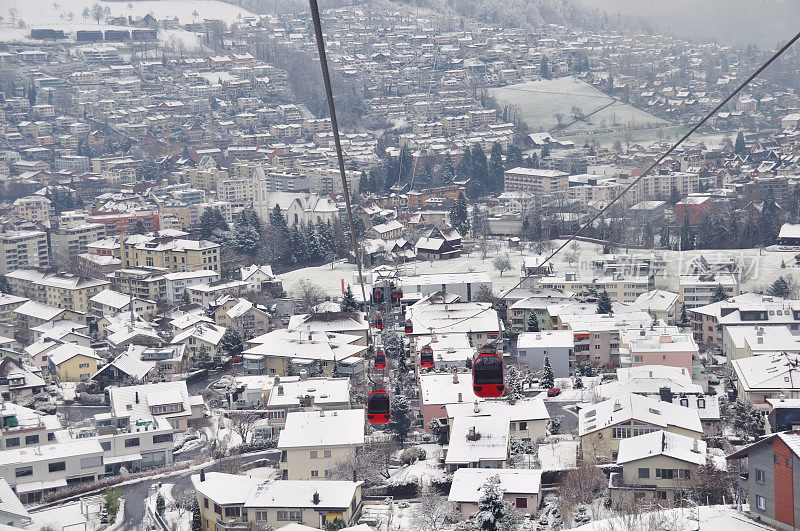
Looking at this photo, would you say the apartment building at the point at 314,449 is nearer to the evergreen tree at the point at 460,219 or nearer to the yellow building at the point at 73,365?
the yellow building at the point at 73,365

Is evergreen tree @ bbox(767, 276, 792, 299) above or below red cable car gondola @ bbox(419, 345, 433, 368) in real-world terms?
below

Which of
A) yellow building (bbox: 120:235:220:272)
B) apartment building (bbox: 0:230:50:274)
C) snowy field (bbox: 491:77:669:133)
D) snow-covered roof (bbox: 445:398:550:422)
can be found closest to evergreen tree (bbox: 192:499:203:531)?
snow-covered roof (bbox: 445:398:550:422)

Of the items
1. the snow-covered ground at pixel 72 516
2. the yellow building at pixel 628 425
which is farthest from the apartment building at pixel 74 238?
the yellow building at pixel 628 425

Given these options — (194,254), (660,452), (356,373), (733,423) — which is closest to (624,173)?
(194,254)

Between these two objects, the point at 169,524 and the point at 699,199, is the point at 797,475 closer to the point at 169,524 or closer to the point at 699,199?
the point at 169,524

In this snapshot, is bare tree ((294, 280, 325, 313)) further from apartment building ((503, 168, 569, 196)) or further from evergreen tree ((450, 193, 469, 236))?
apartment building ((503, 168, 569, 196))
